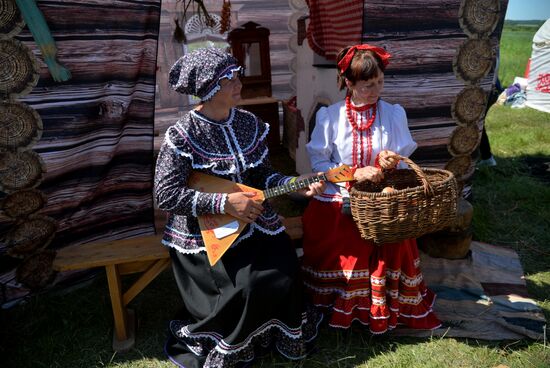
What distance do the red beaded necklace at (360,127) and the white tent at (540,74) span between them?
30.2 feet

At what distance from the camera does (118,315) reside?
114 inches

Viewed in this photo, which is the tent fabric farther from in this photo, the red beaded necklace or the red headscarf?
the red beaded necklace

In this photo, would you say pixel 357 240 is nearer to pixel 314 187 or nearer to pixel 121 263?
pixel 314 187

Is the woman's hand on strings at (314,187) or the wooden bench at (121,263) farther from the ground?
the woman's hand on strings at (314,187)

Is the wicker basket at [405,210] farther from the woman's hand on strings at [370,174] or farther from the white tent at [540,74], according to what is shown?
the white tent at [540,74]

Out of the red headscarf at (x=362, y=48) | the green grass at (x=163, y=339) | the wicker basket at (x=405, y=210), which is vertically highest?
the red headscarf at (x=362, y=48)

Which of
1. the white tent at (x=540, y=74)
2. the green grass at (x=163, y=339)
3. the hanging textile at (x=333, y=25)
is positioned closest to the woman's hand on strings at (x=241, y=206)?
the green grass at (x=163, y=339)

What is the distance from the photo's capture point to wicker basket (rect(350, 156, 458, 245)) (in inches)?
92.0

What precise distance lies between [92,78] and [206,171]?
3.66 ft

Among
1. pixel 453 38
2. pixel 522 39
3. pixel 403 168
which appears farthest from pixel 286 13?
pixel 522 39

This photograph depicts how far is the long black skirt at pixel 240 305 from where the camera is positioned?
2471 millimetres

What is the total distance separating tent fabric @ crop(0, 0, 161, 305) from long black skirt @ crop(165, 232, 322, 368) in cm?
97

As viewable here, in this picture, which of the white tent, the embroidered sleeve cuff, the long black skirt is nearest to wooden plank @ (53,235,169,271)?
the long black skirt

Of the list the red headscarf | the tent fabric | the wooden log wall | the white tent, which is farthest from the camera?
the white tent
